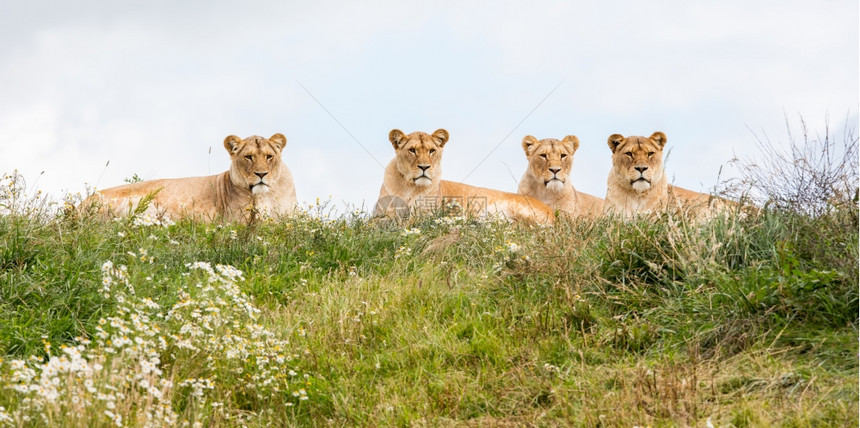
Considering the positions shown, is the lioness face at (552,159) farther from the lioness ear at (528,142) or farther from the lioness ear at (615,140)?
the lioness ear at (615,140)

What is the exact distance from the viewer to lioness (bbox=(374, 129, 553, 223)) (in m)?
12.4

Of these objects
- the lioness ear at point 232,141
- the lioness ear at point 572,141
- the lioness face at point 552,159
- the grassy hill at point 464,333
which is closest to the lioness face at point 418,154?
the lioness face at point 552,159

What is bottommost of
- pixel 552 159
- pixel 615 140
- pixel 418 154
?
pixel 418 154

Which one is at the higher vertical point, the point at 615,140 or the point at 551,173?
the point at 615,140

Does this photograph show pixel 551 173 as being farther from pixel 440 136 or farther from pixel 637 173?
pixel 440 136

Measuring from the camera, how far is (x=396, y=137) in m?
12.6

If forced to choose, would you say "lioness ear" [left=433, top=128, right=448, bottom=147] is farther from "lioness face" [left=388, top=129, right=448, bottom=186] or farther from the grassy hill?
the grassy hill

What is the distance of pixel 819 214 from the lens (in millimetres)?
6832

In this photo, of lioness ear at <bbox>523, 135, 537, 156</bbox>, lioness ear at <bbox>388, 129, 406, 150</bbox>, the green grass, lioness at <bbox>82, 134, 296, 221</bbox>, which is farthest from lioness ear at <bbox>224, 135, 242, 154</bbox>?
the green grass

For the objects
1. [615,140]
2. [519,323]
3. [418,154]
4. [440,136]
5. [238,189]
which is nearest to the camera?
[519,323]

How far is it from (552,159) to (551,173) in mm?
201

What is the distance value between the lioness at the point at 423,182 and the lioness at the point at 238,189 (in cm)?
145

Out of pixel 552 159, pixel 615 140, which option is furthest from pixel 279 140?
pixel 615 140

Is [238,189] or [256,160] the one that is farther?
[238,189]
